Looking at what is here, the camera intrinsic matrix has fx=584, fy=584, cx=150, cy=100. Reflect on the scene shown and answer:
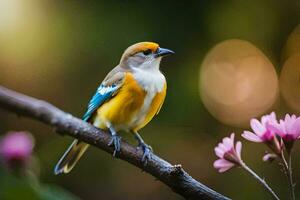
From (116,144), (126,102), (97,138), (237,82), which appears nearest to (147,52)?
(126,102)

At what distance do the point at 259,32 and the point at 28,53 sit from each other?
64.9 inches

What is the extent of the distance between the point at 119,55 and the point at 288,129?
8.56 ft

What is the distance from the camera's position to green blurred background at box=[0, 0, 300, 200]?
3.95 metres

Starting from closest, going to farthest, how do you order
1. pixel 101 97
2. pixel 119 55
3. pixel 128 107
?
pixel 128 107
pixel 101 97
pixel 119 55

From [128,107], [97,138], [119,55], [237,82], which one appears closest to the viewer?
[97,138]

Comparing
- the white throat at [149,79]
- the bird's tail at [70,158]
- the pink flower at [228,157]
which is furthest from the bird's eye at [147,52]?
the pink flower at [228,157]

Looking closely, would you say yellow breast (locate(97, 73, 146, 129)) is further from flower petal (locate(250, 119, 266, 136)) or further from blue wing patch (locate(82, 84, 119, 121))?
flower petal (locate(250, 119, 266, 136))

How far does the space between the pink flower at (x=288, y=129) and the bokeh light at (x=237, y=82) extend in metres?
2.78

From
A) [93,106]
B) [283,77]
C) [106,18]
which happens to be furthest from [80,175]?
[93,106]

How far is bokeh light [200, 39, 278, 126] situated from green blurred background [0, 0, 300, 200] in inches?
4.0

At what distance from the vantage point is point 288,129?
1443 millimetres

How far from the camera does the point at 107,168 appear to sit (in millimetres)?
4469

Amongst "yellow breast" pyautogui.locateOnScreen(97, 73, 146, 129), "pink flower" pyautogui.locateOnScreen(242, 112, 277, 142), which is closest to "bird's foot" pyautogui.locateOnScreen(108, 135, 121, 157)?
"pink flower" pyautogui.locateOnScreen(242, 112, 277, 142)

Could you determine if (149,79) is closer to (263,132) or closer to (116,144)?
(116,144)
